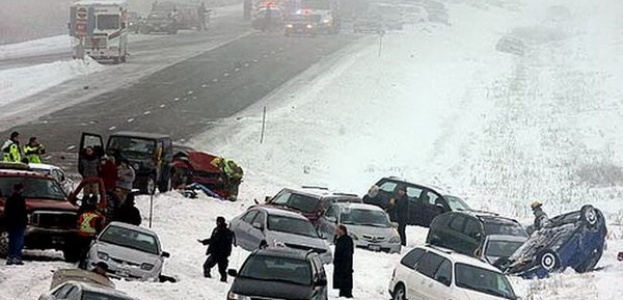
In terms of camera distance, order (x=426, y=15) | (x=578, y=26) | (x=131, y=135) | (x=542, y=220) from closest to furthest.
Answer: (x=542, y=220) → (x=131, y=135) → (x=426, y=15) → (x=578, y=26)

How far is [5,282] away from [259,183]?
20.4 m

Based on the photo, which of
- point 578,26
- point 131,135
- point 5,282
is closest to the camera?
point 5,282

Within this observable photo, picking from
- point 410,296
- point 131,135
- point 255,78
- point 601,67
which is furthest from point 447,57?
point 410,296

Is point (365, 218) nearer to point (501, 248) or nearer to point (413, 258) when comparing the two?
point (501, 248)

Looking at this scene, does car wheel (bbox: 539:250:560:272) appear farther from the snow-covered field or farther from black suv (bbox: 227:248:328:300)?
black suv (bbox: 227:248:328:300)

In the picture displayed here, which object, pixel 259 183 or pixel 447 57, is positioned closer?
pixel 259 183

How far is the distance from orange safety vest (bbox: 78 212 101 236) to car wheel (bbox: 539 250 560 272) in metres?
10.2

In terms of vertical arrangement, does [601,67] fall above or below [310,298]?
below

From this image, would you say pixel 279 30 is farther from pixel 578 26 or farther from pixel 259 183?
pixel 259 183

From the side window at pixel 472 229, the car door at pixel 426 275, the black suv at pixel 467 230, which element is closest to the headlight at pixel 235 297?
the car door at pixel 426 275

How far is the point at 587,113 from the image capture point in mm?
61750

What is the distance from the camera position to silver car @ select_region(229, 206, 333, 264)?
26.4 meters

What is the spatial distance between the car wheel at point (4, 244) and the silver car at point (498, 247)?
11.3 metres

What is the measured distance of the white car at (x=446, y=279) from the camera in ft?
70.1
